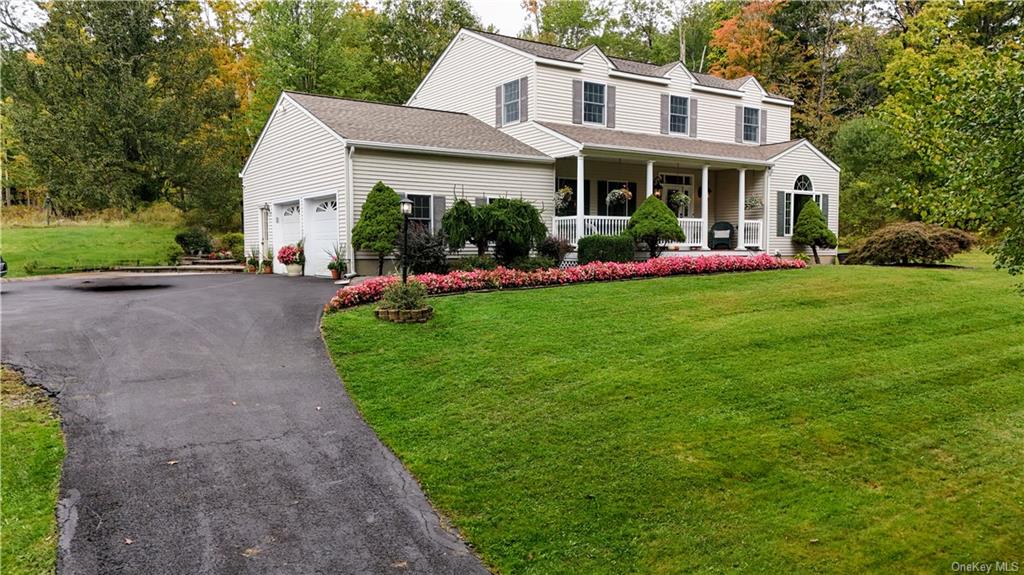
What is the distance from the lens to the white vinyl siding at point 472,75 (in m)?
20.2

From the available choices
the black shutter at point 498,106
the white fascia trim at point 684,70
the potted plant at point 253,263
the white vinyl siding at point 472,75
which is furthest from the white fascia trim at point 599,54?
the potted plant at point 253,263

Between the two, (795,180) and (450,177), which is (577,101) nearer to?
(450,177)

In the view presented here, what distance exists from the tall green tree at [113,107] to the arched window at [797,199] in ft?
74.4

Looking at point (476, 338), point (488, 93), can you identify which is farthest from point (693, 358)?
point (488, 93)

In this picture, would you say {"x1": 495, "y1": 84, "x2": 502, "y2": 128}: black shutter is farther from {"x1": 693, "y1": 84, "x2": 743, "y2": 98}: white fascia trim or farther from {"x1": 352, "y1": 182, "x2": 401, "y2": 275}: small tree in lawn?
{"x1": 693, "y1": 84, "x2": 743, "y2": 98}: white fascia trim

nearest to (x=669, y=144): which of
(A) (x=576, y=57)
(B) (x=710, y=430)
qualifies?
(A) (x=576, y=57)

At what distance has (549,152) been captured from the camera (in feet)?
59.8

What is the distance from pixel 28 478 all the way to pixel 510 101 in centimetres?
1744

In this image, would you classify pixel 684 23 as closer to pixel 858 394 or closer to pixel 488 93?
pixel 488 93

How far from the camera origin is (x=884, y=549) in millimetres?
4043

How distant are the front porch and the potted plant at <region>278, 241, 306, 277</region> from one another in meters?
7.23

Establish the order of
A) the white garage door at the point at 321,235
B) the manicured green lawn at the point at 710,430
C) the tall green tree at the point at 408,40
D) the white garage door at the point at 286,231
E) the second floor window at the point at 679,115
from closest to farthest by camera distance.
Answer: the manicured green lawn at the point at 710,430
the white garage door at the point at 321,235
the white garage door at the point at 286,231
the second floor window at the point at 679,115
the tall green tree at the point at 408,40

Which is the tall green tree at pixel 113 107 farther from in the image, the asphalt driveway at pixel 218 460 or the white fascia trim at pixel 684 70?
the white fascia trim at pixel 684 70

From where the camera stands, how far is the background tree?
70.2ft
